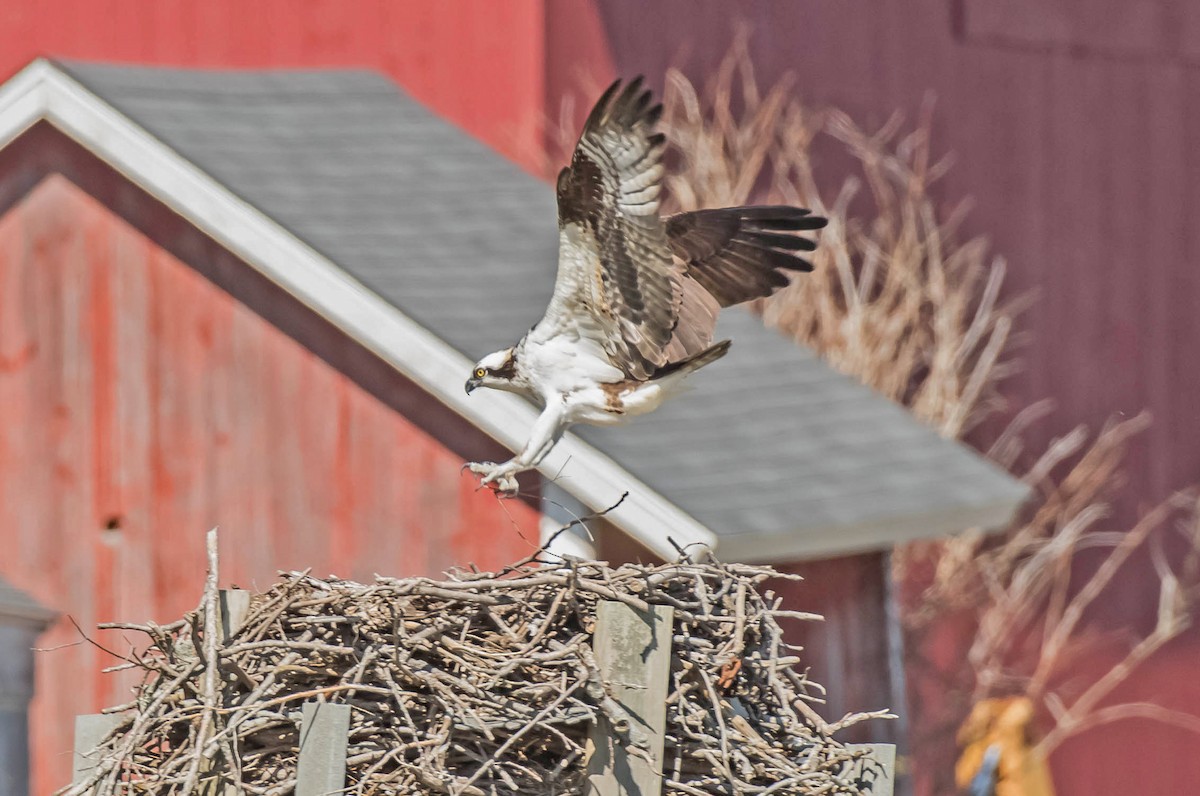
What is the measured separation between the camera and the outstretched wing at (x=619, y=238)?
6.00 m

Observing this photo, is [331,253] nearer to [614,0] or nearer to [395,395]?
[395,395]

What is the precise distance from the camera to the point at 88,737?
545cm

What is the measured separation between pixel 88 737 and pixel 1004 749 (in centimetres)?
818

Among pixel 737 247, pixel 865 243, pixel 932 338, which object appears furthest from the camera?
pixel 932 338

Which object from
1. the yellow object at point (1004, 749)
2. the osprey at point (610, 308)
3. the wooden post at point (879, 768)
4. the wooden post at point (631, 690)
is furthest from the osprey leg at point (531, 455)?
the yellow object at point (1004, 749)

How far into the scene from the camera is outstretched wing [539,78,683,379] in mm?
6000

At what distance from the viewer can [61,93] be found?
8.32 meters

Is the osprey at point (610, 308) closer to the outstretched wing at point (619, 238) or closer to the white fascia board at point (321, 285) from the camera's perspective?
the outstretched wing at point (619, 238)

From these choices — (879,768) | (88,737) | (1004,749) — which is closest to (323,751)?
(88,737)

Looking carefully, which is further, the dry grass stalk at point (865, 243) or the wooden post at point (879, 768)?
the dry grass stalk at point (865, 243)

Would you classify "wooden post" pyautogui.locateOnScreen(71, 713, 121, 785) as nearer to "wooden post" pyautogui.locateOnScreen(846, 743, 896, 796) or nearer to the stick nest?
the stick nest

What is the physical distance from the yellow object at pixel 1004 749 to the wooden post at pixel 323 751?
7.98 meters

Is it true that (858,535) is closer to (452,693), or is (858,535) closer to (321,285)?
(321,285)

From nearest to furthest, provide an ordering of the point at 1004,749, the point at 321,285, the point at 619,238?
the point at 619,238
the point at 321,285
the point at 1004,749
